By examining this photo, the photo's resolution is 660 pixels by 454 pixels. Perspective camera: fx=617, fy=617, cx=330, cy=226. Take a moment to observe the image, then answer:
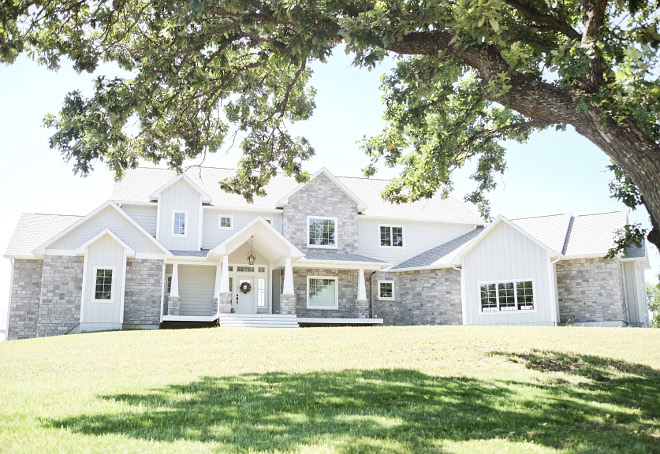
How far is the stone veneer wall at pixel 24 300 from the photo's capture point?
24500 millimetres

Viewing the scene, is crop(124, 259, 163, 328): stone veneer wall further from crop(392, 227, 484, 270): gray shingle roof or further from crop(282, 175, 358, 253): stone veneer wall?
crop(392, 227, 484, 270): gray shingle roof

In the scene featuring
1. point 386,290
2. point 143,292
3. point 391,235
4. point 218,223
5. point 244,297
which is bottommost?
point 244,297

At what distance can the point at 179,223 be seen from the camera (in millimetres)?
27281

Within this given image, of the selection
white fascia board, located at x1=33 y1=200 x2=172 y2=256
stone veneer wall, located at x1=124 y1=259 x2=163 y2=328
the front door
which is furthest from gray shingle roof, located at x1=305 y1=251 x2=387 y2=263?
stone veneer wall, located at x1=124 y1=259 x2=163 y2=328

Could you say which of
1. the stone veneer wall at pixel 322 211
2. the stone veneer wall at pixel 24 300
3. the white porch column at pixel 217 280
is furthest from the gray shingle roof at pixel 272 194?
the stone veneer wall at pixel 24 300

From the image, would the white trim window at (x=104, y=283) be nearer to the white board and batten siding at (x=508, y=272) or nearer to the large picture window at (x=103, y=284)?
the large picture window at (x=103, y=284)

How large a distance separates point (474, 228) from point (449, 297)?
6040mm

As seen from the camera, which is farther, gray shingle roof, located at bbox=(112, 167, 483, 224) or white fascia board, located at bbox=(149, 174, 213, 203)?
gray shingle roof, located at bbox=(112, 167, 483, 224)

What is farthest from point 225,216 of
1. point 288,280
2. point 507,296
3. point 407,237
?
point 507,296

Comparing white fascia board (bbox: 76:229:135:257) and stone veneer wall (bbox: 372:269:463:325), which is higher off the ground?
white fascia board (bbox: 76:229:135:257)

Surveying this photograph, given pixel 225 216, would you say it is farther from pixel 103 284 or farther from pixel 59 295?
pixel 59 295

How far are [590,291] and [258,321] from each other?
1312 centimetres

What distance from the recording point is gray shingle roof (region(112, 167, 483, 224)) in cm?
2830

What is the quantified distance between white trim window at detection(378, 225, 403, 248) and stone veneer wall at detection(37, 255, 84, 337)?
13.8 m
